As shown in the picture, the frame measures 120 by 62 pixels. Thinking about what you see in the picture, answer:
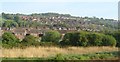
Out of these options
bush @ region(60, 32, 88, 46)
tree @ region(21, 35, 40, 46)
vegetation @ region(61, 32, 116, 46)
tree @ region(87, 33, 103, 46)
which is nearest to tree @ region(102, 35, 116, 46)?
vegetation @ region(61, 32, 116, 46)

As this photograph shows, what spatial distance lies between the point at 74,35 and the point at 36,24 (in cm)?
2464

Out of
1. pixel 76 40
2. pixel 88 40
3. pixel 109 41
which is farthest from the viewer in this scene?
pixel 88 40

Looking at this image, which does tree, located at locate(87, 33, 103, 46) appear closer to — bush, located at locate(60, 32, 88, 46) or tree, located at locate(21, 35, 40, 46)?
bush, located at locate(60, 32, 88, 46)

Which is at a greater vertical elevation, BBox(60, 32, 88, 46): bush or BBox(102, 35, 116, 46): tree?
BBox(60, 32, 88, 46): bush

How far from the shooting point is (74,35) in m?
15.9

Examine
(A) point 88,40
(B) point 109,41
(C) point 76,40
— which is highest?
(C) point 76,40

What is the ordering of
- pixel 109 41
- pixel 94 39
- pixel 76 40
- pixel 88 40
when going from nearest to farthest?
pixel 76 40
pixel 109 41
pixel 88 40
pixel 94 39

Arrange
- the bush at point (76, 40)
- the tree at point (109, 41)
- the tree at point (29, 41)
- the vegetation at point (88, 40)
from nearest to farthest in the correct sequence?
1. the tree at point (29, 41)
2. the bush at point (76, 40)
3. the vegetation at point (88, 40)
4. the tree at point (109, 41)

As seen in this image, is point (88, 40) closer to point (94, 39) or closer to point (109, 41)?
point (94, 39)

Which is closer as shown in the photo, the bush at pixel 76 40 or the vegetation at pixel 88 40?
the bush at pixel 76 40

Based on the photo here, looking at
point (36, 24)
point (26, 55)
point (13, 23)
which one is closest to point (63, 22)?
point (36, 24)

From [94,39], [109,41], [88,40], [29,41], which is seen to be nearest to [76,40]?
[88,40]

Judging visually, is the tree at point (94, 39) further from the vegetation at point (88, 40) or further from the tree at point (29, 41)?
the tree at point (29, 41)

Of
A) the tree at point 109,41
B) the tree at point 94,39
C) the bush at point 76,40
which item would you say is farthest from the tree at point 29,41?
the tree at point 109,41
